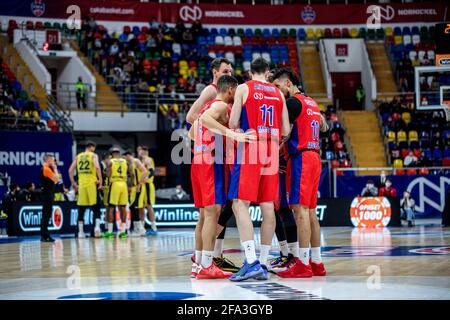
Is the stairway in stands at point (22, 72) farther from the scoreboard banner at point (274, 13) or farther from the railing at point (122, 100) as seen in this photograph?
the scoreboard banner at point (274, 13)

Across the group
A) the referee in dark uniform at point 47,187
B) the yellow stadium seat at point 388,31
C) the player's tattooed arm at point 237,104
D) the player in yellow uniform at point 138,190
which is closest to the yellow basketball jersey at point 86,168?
the referee in dark uniform at point 47,187

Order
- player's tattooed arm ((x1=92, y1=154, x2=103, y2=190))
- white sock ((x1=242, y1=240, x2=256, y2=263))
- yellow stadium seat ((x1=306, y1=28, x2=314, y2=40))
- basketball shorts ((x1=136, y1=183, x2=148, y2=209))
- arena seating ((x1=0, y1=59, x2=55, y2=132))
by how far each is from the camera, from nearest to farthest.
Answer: white sock ((x1=242, y1=240, x2=256, y2=263)) < player's tattooed arm ((x1=92, y1=154, x2=103, y2=190)) < basketball shorts ((x1=136, y1=183, x2=148, y2=209)) < arena seating ((x1=0, y1=59, x2=55, y2=132)) < yellow stadium seat ((x1=306, y1=28, x2=314, y2=40))

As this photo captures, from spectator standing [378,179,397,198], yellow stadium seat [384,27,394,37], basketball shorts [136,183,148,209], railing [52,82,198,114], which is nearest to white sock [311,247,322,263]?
basketball shorts [136,183,148,209]

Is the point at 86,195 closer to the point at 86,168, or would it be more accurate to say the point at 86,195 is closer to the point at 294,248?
the point at 86,168

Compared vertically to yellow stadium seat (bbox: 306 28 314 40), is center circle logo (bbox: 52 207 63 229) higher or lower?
lower

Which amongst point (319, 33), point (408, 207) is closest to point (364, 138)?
point (319, 33)

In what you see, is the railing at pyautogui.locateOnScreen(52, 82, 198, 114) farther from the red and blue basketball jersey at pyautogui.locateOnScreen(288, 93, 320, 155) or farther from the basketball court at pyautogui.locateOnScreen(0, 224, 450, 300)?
the red and blue basketball jersey at pyautogui.locateOnScreen(288, 93, 320, 155)

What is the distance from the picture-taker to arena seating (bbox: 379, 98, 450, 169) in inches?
1155

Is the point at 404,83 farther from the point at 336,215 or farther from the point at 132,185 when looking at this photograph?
the point at 132,185

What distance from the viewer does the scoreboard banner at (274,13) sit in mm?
38344

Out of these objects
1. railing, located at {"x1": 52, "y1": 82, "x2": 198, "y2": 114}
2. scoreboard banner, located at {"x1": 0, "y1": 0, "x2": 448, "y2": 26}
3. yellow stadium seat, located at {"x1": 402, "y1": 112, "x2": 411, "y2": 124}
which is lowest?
yellow stadium seat, located at {"x1": 402, "y1": 112, "x2": 411, "y2": 124}

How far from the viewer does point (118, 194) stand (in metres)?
18.6

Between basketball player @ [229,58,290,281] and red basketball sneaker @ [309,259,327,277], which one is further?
red basketball sneaker @ [309,259,327,277]

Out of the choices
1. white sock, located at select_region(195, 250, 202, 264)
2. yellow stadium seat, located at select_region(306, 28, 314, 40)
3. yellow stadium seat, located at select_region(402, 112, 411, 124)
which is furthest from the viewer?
yellow stadium seat, located at select_region(306, 28, 314, 40)
